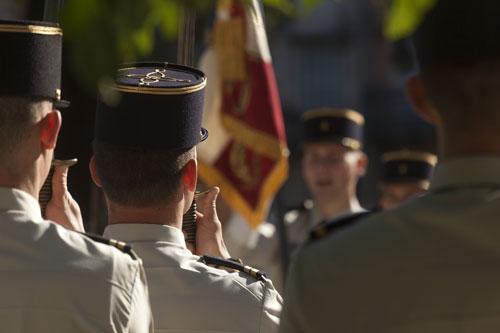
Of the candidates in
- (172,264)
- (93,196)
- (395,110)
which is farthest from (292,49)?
(172,264)

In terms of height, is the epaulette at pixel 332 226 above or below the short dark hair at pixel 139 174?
above

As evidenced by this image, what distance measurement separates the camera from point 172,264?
283 centimetres

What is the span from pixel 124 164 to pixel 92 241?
1.70ft

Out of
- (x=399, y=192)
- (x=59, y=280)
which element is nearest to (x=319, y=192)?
(x=399, y=192)

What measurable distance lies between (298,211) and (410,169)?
97 centimetres

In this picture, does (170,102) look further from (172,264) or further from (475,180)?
(475,180)

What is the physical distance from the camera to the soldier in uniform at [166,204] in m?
2.77

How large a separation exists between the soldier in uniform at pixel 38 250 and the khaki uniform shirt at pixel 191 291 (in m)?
0.25

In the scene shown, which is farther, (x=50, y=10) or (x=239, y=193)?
(x=239, y=193)

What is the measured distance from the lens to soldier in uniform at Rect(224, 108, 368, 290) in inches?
294

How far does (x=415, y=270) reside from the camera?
186 centimetres

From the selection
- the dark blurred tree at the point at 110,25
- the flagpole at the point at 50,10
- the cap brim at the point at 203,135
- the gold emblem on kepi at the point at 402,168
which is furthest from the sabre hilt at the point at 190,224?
the gold emblem on kepi at the point at 402,168

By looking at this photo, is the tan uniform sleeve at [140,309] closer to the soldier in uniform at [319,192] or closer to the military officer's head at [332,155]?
the soldier in uniform at [319,192]

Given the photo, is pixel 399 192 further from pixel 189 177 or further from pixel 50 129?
pixel 50 129
